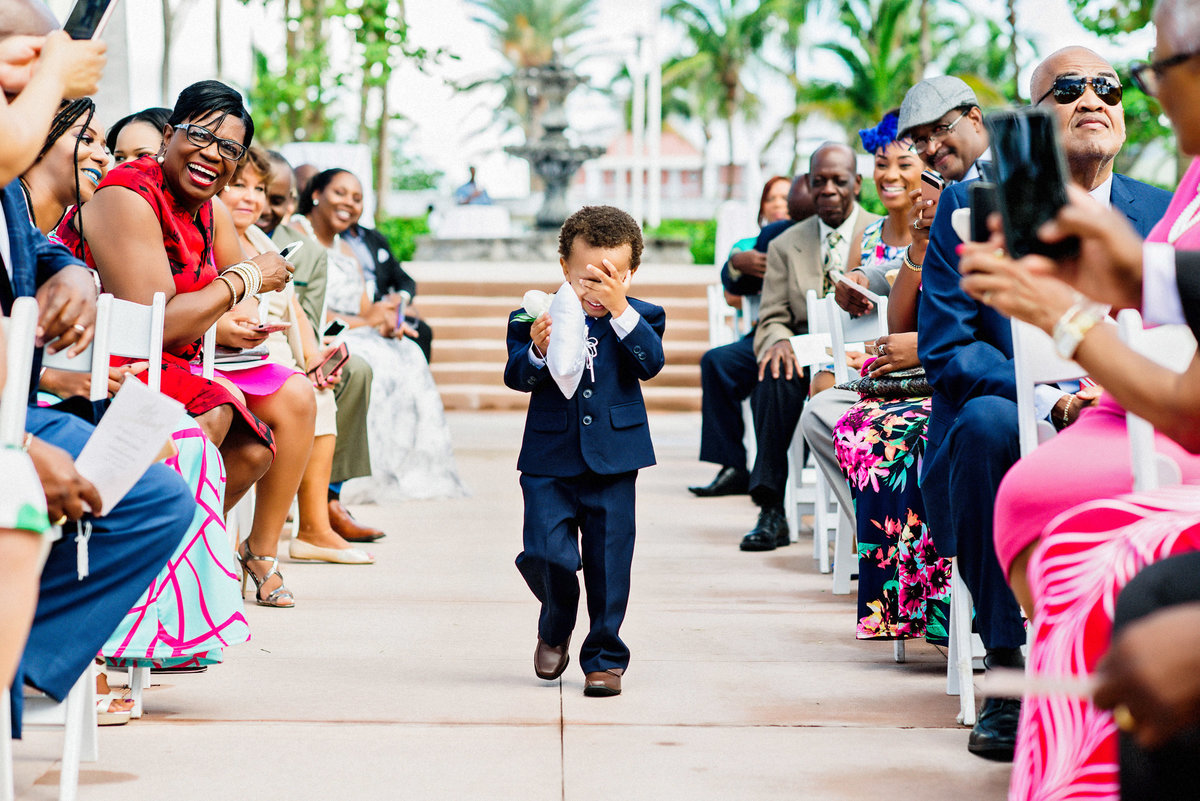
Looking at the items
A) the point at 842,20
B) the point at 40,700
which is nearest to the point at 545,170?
the point at 842,20

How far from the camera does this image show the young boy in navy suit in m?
3.91

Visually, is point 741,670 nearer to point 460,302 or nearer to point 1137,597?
point 1137,597

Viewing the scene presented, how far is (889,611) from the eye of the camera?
169 inches

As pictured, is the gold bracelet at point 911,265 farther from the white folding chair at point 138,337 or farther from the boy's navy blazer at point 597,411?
the white folding chair at point 138,337

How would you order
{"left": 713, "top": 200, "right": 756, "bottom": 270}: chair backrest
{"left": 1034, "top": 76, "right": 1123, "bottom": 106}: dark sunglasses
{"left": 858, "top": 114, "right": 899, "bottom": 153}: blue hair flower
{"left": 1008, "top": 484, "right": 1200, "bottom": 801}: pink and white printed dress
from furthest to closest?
{"left": 713, "top": 200, "right": 756, "bottom": 270}: chair backrest < {"left": 858, "top": 114, "right": 899, "bottom": 153}: blue hair flower < {"left": 1034, "top": 76, "right": 1123, "bottom": 106}: dark sunglasses < {"left": 1008, "top": 484, "right": 1200, "bottom": 801}: pink and white printed dress

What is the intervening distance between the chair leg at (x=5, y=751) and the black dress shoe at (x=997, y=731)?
7.28ft

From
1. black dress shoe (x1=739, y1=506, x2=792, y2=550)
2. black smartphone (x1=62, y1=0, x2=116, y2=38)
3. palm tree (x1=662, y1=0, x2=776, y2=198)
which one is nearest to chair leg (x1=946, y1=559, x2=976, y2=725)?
black smartphone (x1=62, y1=0, x2=116, y2=38)

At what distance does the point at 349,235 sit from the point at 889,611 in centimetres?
486

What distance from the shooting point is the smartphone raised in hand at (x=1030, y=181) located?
7.02 ft

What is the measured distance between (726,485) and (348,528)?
2737 millimetres

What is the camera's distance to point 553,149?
26531mm

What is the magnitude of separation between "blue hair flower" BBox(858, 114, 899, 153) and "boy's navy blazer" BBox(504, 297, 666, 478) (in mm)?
2276

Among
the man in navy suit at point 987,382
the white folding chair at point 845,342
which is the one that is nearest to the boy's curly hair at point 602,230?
the man in navy suit at point 987,382

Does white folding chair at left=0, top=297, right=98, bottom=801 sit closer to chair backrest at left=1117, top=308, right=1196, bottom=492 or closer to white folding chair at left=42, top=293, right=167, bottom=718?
white folding chair at left=42, top=293, right=167, bottom=718
